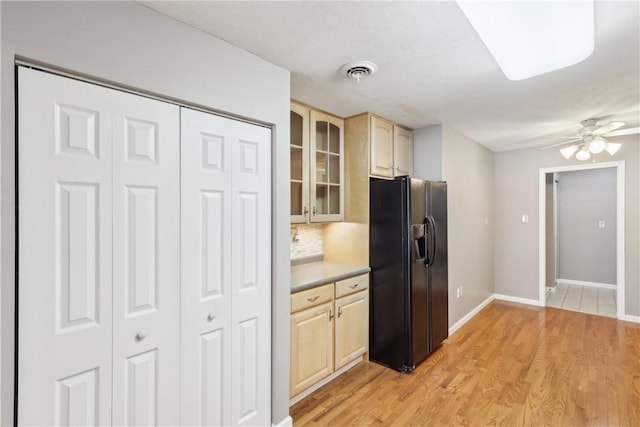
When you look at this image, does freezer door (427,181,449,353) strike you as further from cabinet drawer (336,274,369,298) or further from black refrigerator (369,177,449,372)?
cabinet drawer (336,274,369,298)

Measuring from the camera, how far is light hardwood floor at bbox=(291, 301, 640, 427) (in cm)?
212

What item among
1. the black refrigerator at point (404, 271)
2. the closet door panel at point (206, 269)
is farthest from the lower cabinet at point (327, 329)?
the closet door panel at point (206, 269)

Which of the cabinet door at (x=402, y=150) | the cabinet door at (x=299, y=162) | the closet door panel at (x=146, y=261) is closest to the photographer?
the closet door panel at (x=146, y=261)

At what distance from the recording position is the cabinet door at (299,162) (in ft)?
8.45

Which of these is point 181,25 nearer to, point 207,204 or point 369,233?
point 207,204

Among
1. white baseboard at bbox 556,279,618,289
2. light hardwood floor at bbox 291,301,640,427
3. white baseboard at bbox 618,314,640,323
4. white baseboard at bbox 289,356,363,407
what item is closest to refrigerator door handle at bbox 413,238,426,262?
light hardwood floor at bbox 291,301,640,427

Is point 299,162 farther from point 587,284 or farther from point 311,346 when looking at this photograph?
point 587,284

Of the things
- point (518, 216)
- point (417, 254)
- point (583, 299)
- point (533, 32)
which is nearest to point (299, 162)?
point (417, 254)

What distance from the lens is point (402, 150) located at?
339 centimetres

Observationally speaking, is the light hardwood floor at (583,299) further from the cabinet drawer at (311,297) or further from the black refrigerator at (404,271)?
the cabinet drawer at (311,297)

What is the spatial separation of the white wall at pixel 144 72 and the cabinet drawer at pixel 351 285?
67cm

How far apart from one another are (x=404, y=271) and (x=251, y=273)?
1.43 metres

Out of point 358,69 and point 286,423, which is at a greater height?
point 358,69

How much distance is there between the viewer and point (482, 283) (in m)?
4.37
